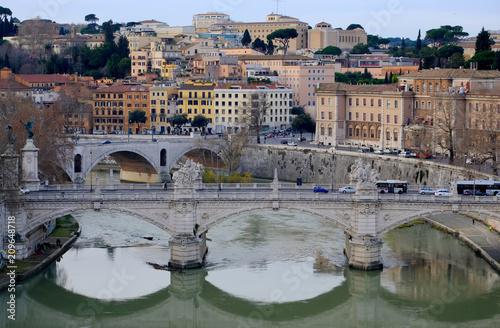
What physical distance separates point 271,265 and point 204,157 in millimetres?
24760

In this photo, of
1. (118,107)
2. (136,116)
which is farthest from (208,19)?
(136,116)

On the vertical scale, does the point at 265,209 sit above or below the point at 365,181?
Result: below

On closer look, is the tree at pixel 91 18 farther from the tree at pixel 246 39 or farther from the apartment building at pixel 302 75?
the apartment building at pixel 302 75

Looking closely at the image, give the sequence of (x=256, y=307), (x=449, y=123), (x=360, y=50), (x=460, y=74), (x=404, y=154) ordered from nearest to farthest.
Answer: (x=256, y=307) → (x=449, y=123) → (x=404, y=154) → (x=460, y=74) → (x=360, y=50)

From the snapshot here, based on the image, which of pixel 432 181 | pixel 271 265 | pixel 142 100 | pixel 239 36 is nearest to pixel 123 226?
pixel 271 265

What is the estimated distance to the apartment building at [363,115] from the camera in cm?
5512

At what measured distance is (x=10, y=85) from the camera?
74.2 metres

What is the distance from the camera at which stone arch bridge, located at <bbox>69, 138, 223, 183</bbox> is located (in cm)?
5044

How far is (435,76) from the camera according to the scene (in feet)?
177

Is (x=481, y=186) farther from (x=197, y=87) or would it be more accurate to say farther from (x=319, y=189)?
(x=197, y=87)

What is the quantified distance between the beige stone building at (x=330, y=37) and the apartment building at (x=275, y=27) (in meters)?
0.96

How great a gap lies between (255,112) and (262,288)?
34.1m

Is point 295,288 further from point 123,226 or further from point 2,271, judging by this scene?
point 123,226

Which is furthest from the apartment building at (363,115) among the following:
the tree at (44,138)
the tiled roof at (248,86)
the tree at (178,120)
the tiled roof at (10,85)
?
the tiled roof at (10,85)
